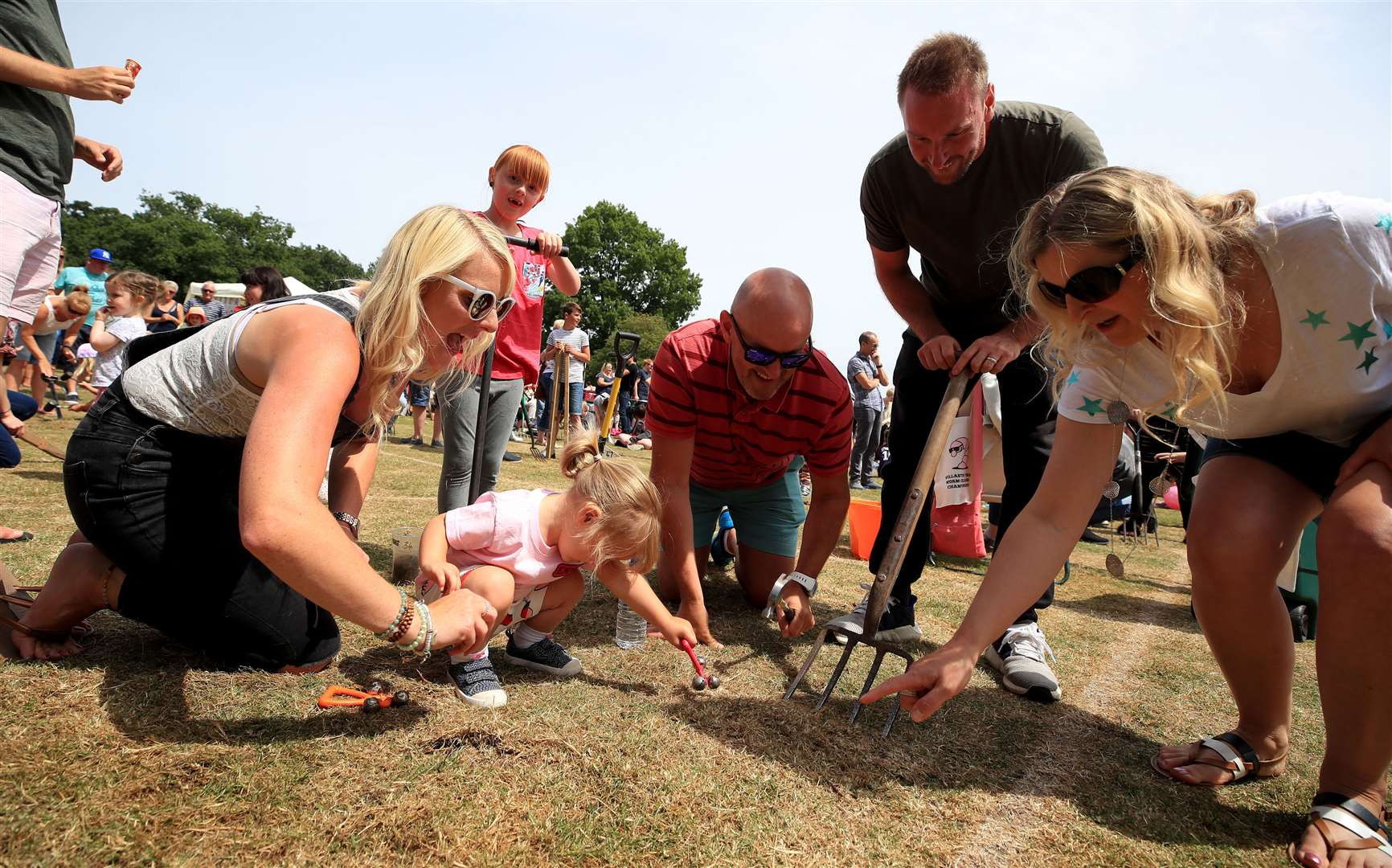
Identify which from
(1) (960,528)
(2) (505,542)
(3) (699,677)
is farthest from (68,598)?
(1) (960,528)

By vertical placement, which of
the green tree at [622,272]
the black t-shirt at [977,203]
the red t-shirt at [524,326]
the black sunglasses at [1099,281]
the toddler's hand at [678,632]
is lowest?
the toddler's hand at [678,632]

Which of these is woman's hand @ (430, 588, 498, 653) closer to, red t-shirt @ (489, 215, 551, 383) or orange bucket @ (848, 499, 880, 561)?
red t-shirt @ (489, 215, 551, 383)

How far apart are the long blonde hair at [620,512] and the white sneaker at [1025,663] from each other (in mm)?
1205

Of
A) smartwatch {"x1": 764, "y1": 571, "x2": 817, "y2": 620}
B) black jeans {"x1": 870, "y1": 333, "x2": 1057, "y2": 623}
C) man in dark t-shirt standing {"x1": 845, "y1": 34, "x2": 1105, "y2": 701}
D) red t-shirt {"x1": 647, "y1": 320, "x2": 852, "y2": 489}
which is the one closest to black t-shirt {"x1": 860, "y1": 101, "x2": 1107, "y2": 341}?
man in dark t-shirt standing {"x1": 845, "y1": 34, "x2": 1105, "y2": 701}

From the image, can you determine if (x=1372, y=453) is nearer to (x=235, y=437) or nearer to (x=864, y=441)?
(x=235, y=437)

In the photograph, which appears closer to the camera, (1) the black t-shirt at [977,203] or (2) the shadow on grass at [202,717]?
(2) the shadow on grass at [202,717]

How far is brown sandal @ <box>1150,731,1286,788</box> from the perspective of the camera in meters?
2.00

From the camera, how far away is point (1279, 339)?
1.82 m

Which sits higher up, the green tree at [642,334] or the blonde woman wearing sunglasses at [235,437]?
the green tree at [642,334]

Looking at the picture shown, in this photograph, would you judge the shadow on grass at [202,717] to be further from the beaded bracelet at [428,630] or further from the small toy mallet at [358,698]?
the beaded bracelet at [428,630]

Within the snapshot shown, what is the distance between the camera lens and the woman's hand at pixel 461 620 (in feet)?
5.72

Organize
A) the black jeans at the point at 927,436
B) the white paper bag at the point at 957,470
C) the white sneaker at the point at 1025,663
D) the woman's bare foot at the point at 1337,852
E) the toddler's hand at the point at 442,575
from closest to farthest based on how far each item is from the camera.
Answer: the woman's bare foot at the point at 1337,852
the toddler's hand at the point at 442,575
the white sneaker at the point at 1025,663
the black jeans at the point at 927,436
the white paper bag at the point at 957,470

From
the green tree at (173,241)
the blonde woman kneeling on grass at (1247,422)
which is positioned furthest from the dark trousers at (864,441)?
the green tree at (173,241)

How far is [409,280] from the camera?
6.23ft
